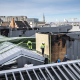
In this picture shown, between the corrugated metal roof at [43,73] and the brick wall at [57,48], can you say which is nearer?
the corrugated metal roof at [43,73]

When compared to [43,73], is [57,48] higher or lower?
lower

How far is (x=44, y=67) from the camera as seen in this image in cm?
573

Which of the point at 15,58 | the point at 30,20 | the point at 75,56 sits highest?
the point at 30,20

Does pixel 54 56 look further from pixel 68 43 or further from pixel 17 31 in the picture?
pixel 17 31

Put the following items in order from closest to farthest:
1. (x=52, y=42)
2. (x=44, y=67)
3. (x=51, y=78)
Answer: (x=51, y=78), (x=44, y=67), (x=52, y=42)

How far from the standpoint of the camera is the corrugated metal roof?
5.13 m

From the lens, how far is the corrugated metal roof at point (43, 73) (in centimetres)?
513

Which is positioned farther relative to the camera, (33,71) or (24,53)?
(24,53)

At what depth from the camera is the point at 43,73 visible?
5.55 metres

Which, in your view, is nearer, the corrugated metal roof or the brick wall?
the corrugated metal roof

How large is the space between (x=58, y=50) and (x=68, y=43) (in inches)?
53.2

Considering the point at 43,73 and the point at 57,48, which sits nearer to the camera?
the point at 43,73

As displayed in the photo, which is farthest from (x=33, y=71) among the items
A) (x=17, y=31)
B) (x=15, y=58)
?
(x=17, y=31)

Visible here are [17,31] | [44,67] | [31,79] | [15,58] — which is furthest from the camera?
[17,31]
